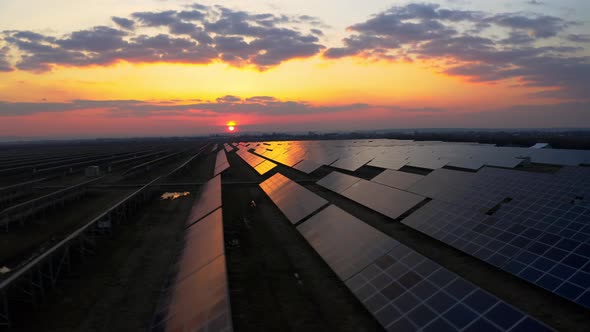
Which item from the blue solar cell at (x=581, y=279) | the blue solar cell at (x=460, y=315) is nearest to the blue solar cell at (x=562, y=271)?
the blue solar cell at (x=581, y=279)

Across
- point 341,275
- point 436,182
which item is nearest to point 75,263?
point 341,275

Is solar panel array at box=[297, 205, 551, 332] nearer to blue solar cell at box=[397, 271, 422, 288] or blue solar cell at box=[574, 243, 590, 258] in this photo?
blue solar cell at box=[397, 271, 422, 288]

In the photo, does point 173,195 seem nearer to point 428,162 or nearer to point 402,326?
point 402,326

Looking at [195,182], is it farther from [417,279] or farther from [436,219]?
[417,279]

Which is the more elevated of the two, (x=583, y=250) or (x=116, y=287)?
(x=583, y=250)

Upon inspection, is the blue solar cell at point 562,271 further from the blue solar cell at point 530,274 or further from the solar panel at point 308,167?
the solar panel at point 308,167

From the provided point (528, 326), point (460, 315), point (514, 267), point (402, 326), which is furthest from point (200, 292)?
point (514, 267)

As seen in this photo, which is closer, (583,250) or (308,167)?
(583,250)

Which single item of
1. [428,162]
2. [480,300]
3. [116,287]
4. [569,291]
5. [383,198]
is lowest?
[116,287]
